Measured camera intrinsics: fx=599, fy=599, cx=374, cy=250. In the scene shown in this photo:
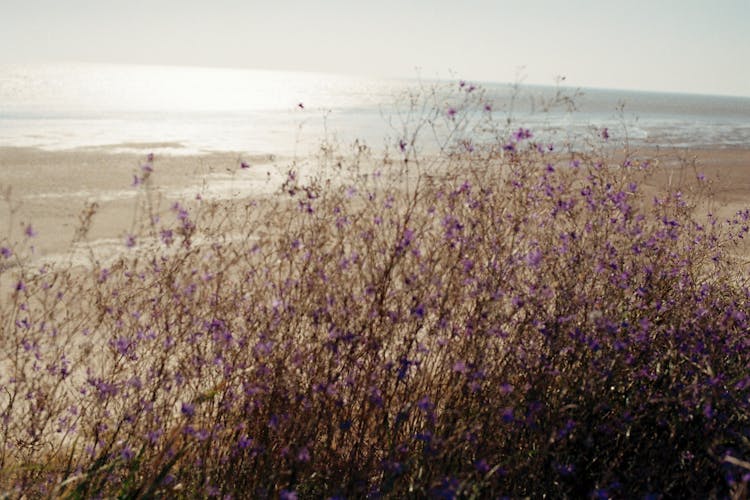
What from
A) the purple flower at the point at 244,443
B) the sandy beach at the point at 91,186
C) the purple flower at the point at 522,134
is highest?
the purple flower at the point at 522,134

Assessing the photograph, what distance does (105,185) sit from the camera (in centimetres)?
1614

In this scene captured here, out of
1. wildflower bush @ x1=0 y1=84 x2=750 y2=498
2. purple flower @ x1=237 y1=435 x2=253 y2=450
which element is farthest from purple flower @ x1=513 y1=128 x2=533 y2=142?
purple flower @ x1=237 y1=435 x2=253 y2=450

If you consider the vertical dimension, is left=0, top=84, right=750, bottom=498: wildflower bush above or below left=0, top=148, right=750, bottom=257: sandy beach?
above

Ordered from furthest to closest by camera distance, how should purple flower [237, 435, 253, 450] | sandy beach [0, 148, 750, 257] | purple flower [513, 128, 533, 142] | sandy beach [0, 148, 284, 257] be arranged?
sandy beach [0, 148, 750, 257]
sandy beach [0, 148, 284, 257]
purple flower [513, 128, 533, 142]
purple flower [237, 435, 253, 450]

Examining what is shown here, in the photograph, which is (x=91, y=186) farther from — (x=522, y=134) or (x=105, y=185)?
(x=522, y=134)

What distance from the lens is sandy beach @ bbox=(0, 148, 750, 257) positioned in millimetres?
11344

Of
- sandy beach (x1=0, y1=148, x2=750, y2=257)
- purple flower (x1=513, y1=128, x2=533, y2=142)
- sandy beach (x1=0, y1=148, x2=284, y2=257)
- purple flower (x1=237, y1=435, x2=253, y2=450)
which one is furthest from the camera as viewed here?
sandy beach (x1=0, y1=148, x2=750, y2=257)

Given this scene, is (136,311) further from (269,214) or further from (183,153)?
(183,153)

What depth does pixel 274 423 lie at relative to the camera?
2.51 m

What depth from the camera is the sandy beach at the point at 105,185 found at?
11.3 m

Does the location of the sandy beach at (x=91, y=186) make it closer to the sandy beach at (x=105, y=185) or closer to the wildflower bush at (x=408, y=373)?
the sandy beach at (x=105, y=185)

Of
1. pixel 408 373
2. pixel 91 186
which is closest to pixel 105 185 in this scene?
pixel 91 186

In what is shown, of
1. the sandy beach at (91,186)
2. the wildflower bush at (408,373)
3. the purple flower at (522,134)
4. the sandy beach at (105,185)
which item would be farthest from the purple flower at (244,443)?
the sandy beach at (105,185)

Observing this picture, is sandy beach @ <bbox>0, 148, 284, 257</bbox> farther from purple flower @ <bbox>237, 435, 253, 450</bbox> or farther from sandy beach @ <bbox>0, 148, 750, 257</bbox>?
purple flower @ <bbox>237, 435, 253, 450</bbox>
